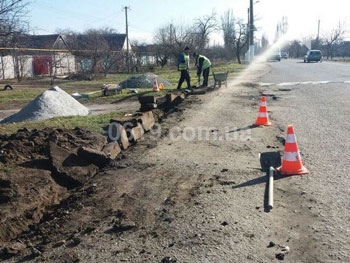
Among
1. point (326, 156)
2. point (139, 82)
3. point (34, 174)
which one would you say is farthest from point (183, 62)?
point (34, 174)

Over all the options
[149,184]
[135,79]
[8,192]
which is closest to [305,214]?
[149,184]

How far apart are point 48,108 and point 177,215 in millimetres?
8281

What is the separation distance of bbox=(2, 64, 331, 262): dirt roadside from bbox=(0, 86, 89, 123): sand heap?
16.9 ft

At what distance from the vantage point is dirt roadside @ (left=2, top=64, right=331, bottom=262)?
3.32 m

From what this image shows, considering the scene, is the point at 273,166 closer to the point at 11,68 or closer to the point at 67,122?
the point at 67,122

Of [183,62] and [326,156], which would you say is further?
[183,62]

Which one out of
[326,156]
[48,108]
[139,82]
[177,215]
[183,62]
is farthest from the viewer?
[139,82]

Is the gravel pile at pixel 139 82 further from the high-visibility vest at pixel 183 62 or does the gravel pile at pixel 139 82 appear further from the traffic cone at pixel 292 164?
the traffic cone at pixel 292 164

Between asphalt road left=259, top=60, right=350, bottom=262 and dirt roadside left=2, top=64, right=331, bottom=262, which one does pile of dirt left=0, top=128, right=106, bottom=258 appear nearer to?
dirt roadside left=2, top=64, right=331, bottom=262

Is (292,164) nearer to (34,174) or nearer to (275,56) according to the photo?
(34,174)

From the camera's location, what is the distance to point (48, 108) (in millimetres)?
11234

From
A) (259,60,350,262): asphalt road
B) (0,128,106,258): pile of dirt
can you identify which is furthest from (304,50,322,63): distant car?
(0,128,106,258): pile of dirt

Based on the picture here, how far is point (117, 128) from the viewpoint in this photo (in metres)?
7.31

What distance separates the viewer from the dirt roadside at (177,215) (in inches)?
131
